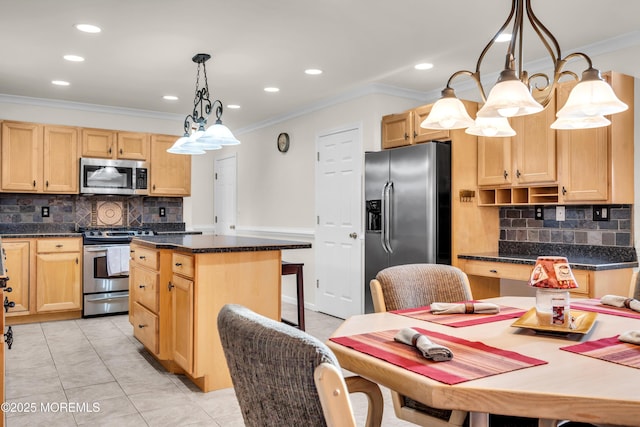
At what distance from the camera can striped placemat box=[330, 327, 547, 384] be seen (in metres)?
1.10

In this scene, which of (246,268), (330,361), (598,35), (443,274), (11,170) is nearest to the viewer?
(330,361)

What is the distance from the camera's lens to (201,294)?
2.97 m

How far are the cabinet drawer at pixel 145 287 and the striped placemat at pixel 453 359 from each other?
7.74ft

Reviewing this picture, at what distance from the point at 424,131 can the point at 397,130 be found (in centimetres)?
35

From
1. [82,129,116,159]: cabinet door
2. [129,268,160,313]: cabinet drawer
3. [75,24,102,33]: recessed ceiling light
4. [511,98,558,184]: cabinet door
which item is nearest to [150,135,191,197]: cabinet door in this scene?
[82,129,116,159]: cabinet door

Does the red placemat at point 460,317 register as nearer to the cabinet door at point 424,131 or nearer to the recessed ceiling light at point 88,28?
the cabinet door at point 424,131

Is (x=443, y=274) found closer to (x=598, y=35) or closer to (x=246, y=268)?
(x=246, y=268)

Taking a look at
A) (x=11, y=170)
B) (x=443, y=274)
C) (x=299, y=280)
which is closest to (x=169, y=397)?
(x=299, y=280)

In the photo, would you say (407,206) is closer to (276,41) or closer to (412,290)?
(276,41)

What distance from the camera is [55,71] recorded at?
14.4 feet

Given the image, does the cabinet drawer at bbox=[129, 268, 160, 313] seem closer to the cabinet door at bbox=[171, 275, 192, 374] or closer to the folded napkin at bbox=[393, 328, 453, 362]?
the cabinet door at bbox=[171, 275, 192, 374]

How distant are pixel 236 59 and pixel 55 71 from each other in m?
1.68

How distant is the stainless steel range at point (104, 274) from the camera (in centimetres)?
511

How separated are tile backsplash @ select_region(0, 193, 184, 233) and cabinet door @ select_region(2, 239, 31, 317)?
2.02ft
